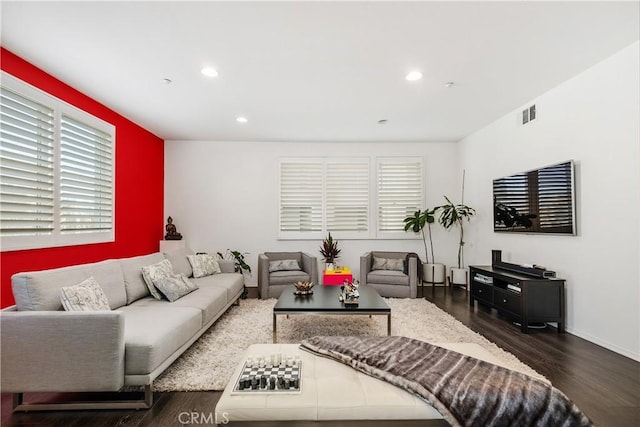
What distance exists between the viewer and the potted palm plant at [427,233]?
564 centimetres

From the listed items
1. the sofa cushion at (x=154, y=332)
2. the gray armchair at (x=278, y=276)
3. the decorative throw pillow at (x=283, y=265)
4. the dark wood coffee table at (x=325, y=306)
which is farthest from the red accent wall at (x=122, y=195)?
the dark wood coffee table at (x=325, y=306)

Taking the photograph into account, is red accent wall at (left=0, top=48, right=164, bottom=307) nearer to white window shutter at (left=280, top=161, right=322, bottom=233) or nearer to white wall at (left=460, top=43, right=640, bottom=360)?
white window shutter at (left=280, top=161, right=322, bottom=233)

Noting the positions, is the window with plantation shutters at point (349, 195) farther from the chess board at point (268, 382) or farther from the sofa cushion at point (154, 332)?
the chess board at point (268, 382)

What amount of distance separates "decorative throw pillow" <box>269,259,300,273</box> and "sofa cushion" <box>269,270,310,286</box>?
3.7 inches

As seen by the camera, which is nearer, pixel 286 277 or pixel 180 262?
pixel 180 262

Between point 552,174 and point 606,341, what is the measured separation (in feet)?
5.81

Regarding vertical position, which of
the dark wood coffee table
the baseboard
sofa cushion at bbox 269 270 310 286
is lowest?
the baseboard

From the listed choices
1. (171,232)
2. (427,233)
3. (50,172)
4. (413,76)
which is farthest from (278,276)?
(413,76)

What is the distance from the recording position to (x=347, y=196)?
243 inches

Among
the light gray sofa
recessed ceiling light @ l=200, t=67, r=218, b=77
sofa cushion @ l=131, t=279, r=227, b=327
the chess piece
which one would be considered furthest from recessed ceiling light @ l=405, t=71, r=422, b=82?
the chess piece

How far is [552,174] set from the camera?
3641 millimetres

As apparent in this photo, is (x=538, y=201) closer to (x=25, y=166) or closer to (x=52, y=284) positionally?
(x=52, y=284)

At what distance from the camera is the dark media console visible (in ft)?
11.5

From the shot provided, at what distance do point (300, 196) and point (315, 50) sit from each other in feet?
11.4
